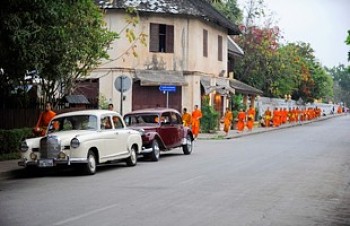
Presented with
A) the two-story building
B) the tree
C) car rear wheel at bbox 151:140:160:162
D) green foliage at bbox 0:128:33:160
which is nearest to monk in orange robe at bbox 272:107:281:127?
the two-story building

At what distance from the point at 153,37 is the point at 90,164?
20905 millimetres

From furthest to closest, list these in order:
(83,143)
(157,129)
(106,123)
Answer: (157,129)
(106,123)
(83,143)

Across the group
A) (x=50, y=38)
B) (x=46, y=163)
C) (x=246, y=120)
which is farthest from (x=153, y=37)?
(x=46, y=163)

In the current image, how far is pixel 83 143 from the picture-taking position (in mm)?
14766

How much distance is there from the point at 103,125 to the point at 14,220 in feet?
24.8

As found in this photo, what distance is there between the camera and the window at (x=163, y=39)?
35344 millimetres

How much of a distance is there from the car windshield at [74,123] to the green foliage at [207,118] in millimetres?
20129

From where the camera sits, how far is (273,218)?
904 centimetres

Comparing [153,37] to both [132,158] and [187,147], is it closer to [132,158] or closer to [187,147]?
[187,147]

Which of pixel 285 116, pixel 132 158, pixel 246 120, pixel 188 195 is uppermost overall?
pixel 285 116

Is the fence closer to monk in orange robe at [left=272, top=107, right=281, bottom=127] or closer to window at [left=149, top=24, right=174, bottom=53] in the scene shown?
window at [left=149, top=24, right=174, bottom=53]

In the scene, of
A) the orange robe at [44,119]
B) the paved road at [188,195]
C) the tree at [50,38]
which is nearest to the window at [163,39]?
the tree at [50,38]

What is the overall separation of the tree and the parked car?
2.79 meters

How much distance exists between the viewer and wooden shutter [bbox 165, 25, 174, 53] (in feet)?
117
